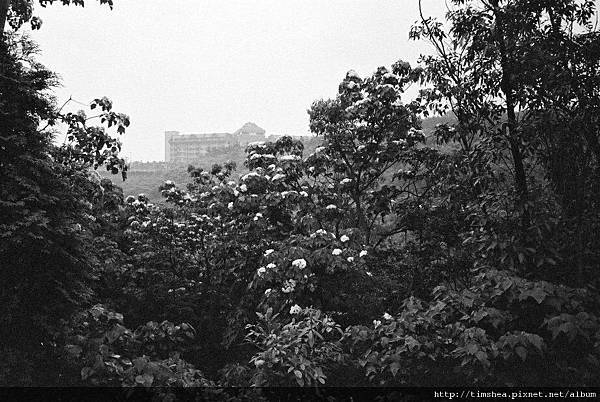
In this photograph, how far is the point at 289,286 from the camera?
6.24 m

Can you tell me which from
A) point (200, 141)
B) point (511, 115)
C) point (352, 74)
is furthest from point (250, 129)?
point (511, 115)

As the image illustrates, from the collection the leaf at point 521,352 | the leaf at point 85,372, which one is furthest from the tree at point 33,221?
the leaf at point 521,352

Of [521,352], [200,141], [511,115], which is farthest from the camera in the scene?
[200,141]

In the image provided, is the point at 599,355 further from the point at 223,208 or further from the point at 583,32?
the point at 223,208

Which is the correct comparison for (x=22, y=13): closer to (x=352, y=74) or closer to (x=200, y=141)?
(x=352, y=74)

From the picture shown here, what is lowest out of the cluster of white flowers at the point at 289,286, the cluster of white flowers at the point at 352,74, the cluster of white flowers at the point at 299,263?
the cluster of white flowers at the point at 289,286

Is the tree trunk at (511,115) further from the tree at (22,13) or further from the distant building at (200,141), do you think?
the distant building at (200,141)

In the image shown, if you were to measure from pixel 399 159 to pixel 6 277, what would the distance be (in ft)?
22.3

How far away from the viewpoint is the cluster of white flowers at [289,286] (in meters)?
6.20

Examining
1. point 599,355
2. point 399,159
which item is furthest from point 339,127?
point 599,355

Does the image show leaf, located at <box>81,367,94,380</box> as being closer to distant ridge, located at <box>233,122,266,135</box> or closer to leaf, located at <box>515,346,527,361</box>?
leaf, located at <box>515,346,527,361</box>

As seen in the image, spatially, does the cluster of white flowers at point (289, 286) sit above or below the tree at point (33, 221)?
below

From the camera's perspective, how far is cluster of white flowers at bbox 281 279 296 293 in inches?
244

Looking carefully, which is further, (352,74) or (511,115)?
(352,74)
